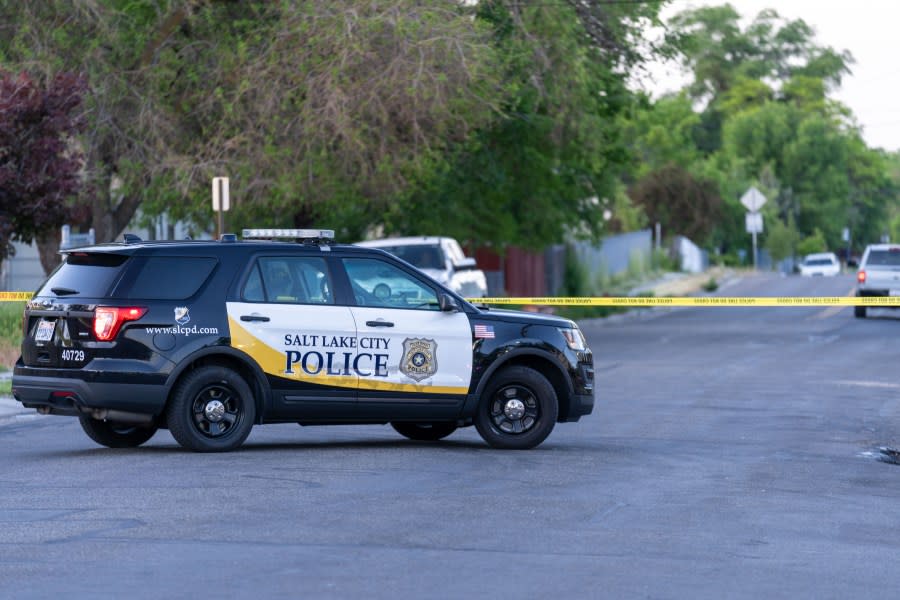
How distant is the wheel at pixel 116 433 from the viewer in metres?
14.2

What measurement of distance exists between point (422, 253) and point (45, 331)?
16.6 metres

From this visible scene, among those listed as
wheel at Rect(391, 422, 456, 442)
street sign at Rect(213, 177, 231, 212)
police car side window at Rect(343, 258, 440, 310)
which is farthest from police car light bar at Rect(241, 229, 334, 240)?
street sign at Rect(213, 177, 231, 212)

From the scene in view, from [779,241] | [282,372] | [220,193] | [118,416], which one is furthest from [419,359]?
[779,241]

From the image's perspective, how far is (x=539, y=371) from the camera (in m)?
14.6

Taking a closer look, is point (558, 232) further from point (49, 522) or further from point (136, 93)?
point (49, 522)

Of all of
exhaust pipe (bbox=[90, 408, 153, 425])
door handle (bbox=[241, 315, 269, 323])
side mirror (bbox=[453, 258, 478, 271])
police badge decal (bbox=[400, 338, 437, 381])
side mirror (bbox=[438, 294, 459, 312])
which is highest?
side mirror (bbox=[453, 258, 478, 271])

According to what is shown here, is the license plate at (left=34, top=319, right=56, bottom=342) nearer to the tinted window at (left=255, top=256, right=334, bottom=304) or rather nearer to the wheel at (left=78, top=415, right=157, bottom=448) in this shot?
the wheel at (left=78, top=415, right=157, bottom=448)

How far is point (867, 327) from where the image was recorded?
123ft

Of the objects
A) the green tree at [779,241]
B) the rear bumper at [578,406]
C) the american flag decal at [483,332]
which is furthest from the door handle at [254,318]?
the green tree at [779,241]

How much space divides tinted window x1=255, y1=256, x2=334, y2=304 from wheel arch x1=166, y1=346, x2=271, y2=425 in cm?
56

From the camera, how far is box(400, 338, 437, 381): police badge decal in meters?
13.9

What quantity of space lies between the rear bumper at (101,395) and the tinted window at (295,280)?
4.09 ft

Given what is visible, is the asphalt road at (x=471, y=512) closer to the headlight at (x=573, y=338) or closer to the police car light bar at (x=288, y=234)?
the headlight at (x=573, y=338)

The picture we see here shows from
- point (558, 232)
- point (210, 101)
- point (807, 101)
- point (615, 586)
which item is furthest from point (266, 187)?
point (807, 101)
